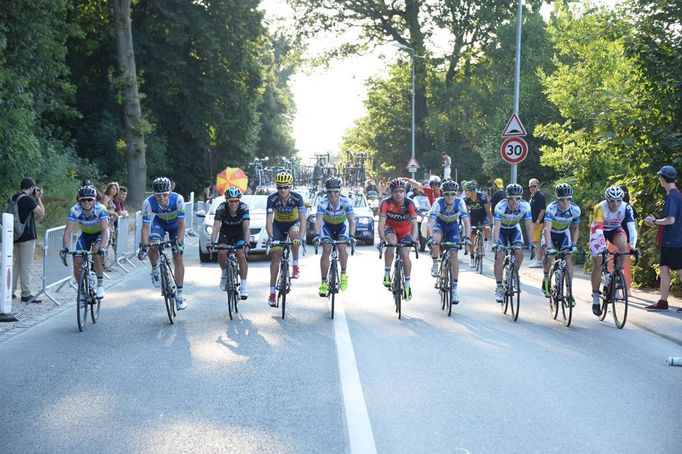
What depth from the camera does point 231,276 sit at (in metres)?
12.4

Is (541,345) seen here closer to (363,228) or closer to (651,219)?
(651,219)

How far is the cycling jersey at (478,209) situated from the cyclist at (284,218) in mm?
7294

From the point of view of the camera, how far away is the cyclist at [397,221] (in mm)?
12883

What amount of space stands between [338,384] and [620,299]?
494cm

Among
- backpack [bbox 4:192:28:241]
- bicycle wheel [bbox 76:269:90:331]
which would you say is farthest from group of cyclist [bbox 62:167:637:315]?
backpack [bbox 4:192:28:241]

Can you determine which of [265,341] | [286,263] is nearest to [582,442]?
[265,341]

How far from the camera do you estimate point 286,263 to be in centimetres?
1245

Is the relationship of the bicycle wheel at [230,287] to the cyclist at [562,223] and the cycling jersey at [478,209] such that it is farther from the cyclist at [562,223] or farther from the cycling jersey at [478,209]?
the cycling jersey at [478,209]

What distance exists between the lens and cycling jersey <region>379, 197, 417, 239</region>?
42.9 ft

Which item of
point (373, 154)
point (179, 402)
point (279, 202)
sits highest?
point (373, 154)

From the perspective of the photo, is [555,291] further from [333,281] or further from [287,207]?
[287,207]

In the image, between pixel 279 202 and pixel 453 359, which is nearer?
pixel 453 359

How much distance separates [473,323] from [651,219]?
295 cm

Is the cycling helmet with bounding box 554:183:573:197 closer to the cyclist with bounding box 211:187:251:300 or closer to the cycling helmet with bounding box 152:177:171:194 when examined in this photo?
the cyclist with bounding box 211:187:251:300
